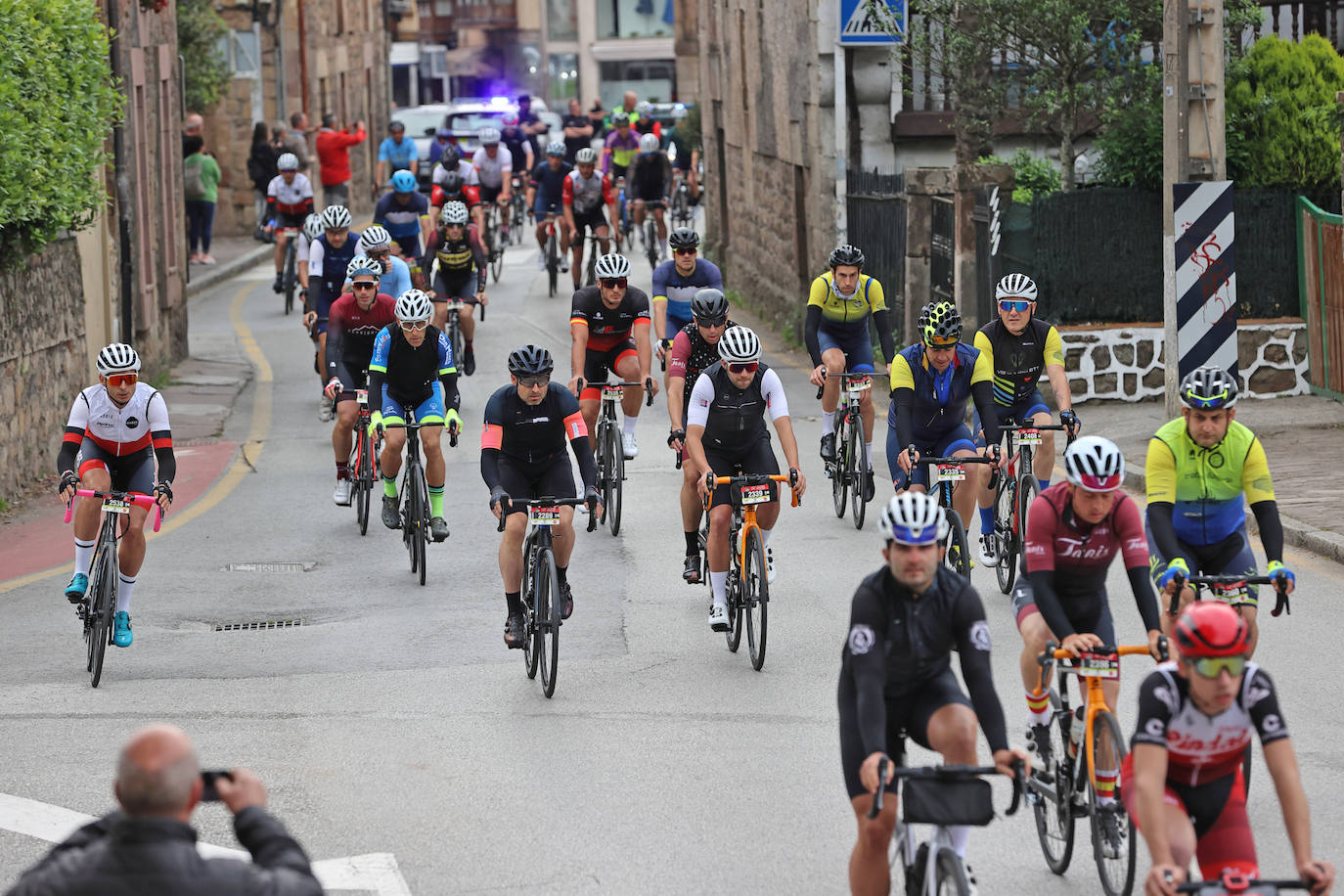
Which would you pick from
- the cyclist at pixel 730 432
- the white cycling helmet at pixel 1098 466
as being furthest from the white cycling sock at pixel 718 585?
the white cycling helmet at pixel 1098 466

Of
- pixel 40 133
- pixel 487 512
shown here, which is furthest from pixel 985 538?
pixel 40 133

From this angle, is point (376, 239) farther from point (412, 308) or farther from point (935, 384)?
point (935, 384)

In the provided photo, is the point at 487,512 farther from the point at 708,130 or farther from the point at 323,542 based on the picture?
the point at 708,130

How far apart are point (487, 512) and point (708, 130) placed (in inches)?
757

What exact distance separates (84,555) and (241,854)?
3.79 meters

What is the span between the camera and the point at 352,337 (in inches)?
595

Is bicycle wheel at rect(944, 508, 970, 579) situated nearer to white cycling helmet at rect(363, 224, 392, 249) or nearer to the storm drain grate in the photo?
the storm drain grate

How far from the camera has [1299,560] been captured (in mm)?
12477

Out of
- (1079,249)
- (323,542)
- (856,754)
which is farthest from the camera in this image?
(1079,249)

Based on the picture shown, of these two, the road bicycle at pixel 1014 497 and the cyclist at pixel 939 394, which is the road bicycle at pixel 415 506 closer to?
the cyclist at pixel 939 394

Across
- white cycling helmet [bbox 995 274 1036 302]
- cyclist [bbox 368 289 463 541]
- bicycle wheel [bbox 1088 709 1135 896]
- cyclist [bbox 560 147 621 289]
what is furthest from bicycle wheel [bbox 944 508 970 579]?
cyclist [bbox 560 147 621 289]

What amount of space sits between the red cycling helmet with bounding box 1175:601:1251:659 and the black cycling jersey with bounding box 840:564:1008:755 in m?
0.86

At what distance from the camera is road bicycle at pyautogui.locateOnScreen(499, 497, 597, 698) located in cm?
998

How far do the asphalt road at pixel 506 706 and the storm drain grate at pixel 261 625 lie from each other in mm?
106
